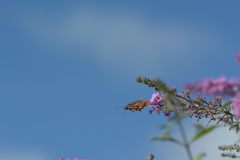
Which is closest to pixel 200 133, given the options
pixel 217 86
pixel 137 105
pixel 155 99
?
pixel 217 86

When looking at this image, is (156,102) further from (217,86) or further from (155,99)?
(217,86)

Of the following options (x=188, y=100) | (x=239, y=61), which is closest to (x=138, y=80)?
(x=188, y=100)

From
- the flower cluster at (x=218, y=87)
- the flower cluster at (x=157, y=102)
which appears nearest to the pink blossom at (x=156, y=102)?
the flower cluster at (x=157, y=102)

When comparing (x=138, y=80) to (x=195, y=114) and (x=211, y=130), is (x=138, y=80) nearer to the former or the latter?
(x=195, y=114)

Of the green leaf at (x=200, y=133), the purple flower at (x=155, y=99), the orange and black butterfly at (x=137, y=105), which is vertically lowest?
the green leaf at (x=200, y=133)

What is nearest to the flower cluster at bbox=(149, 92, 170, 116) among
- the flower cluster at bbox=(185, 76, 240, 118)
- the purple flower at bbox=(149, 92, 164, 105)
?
the purple flower at bbox=(149, 92, 164, 105)

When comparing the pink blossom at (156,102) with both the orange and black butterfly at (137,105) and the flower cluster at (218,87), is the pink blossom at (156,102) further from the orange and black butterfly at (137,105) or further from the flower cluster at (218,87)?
the flower cluster at (218,87)

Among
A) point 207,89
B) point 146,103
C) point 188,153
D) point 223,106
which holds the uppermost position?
point 146,103

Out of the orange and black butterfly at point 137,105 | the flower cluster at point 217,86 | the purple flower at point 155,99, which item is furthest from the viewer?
the purple flower at point 155,99
